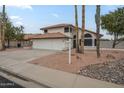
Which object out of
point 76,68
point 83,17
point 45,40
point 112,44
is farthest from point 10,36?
point 76,68

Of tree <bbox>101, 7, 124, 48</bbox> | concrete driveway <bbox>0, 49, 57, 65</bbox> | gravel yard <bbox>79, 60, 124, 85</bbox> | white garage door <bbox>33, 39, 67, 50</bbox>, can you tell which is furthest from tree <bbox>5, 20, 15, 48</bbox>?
gravel yard <bbox>79, 60, 124, 85</bbox>

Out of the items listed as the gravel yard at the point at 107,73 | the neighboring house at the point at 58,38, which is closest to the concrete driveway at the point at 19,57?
the gravel yard at the point at 107,73

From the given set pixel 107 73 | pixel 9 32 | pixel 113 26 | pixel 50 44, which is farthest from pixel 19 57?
pixel 9 32

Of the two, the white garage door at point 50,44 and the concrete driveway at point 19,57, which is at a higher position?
the white garage door at point 50,44

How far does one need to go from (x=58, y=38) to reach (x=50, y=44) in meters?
2.52

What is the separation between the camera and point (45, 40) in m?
40.8

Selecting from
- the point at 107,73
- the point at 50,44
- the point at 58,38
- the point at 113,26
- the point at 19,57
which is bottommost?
the point at 19,57

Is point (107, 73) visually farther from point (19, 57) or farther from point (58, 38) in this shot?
point (58, 38)

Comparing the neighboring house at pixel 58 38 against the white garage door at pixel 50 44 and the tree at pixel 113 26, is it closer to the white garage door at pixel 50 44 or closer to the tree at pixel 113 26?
the white garage door at pixel 50 44

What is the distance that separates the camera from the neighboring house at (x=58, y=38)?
37572 mm

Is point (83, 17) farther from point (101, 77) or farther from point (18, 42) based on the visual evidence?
point (18, 42)

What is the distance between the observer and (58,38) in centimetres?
3769

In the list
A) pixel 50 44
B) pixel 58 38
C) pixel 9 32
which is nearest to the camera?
pixel 58 38

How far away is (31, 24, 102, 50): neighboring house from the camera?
37.6 m
